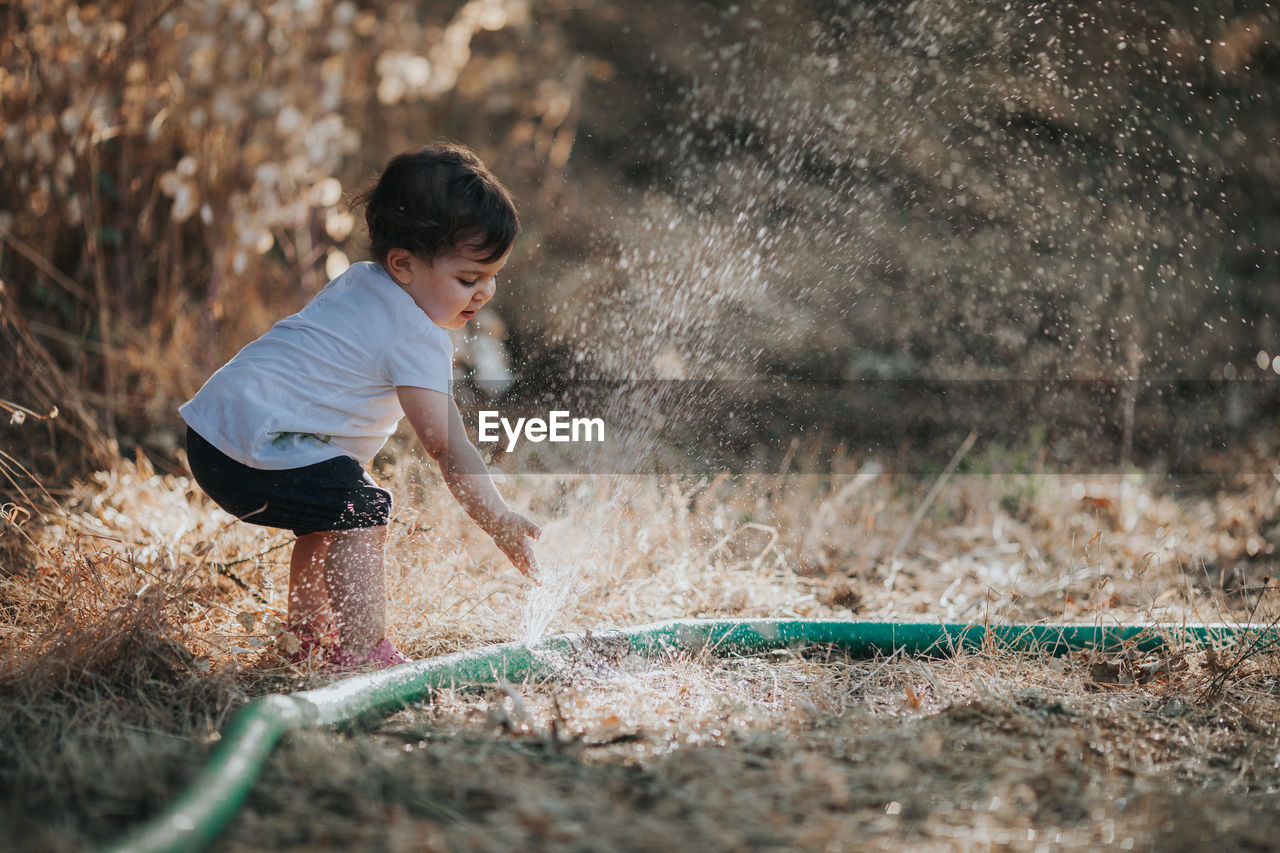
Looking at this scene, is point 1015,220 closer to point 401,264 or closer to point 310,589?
point 401,264

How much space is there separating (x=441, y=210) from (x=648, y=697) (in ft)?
3.69

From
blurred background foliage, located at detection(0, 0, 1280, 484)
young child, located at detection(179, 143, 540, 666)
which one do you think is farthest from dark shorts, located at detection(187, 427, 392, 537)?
blurred background foliage, located at detection(0, 0, 1280, 484)

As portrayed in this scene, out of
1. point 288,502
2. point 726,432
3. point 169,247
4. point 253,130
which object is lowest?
point 726,432

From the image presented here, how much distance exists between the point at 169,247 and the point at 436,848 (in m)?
3.92

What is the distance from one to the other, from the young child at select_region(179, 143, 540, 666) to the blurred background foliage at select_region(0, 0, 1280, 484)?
1.56m

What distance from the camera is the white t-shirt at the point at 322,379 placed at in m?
2.23

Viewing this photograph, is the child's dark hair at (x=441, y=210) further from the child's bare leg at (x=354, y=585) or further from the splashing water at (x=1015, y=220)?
the splashing water at (x=1015, y=220)

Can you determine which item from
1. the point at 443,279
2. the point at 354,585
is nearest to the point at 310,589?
the point at 354,585

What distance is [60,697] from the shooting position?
76.7 inches

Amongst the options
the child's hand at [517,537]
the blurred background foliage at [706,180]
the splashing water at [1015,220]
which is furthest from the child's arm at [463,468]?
the splashing water at [1015,220]

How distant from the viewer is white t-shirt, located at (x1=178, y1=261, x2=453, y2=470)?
87.7 inches

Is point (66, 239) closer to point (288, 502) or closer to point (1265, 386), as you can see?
point (288, 502)

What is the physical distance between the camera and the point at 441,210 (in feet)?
7.64

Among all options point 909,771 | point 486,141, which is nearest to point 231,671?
point 909,771
